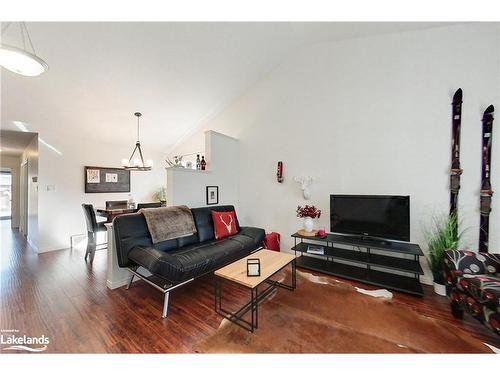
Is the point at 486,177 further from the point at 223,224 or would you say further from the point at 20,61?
the point at 20,61

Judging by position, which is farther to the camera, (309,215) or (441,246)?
(309,215)

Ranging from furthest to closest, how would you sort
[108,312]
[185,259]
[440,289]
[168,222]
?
[168,222] → [440,289] → [185,259] → [108,312]

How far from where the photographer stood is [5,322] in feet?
5.85

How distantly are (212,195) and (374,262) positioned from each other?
2748 mm

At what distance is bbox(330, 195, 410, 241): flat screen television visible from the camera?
2502mm

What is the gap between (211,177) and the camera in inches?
145

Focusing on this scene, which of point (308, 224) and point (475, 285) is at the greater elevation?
point (308, 224)

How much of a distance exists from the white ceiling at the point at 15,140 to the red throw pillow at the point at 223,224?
397 centimetres

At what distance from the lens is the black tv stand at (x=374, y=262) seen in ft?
7.65

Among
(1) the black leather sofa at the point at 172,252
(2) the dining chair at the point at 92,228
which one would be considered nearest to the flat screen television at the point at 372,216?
(1) the black leather sofa at the point at 172,252

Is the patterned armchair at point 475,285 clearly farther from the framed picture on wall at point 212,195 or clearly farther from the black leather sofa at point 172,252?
the framed picture on wall at point 212,195

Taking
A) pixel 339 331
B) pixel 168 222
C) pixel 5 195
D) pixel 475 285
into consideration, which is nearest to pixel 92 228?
pixel 168 222
